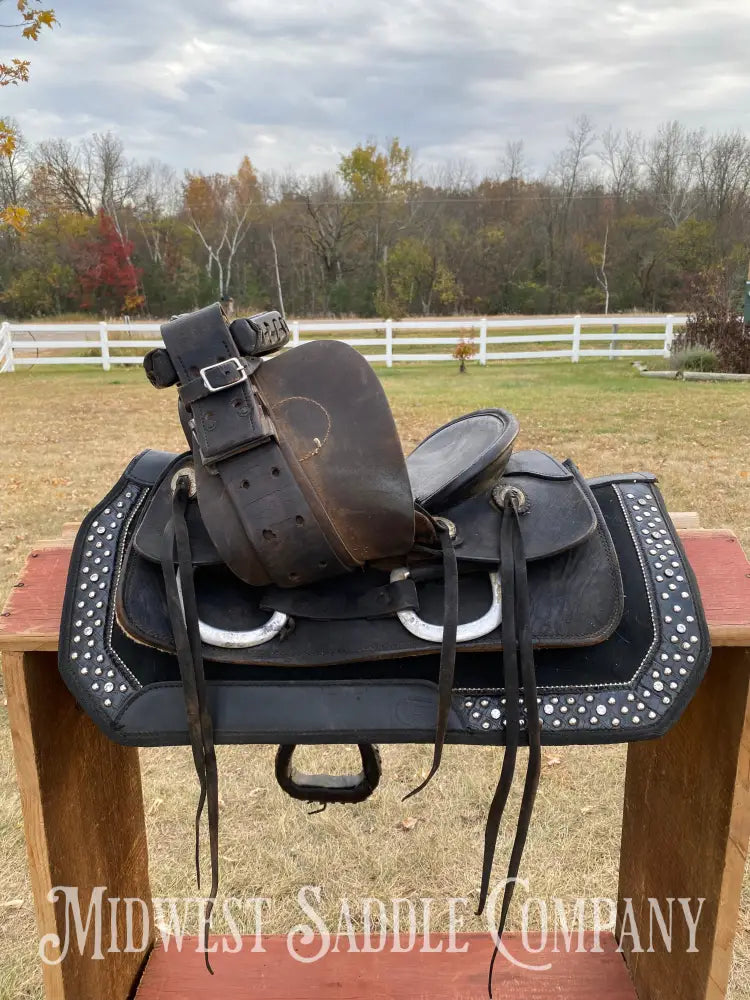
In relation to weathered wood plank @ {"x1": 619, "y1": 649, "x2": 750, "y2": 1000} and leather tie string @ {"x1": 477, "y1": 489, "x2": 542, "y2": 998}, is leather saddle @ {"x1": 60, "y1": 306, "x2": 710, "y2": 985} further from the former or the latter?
weathered wood plank @ {"x1": 619, "y1": 649, "x2": 750, "y2": 1000}

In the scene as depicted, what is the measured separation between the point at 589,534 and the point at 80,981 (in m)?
1.26

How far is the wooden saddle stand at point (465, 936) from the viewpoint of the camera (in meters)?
1.14

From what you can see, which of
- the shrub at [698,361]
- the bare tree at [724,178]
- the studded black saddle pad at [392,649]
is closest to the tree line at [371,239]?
the bare tree at [724,178]

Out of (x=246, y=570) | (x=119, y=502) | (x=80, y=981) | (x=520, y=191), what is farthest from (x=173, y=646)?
(x=520, y=191)

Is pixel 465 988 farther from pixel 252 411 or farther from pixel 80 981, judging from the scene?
pixel 252 411

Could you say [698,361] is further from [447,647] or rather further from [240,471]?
[240,471]

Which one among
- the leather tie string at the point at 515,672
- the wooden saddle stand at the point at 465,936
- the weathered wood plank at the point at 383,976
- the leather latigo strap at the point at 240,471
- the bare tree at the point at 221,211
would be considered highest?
the bare tree at the point at 221,211

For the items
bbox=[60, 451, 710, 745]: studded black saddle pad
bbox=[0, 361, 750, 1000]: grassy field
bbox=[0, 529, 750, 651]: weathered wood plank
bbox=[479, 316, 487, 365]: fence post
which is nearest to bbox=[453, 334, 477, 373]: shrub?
bbox=[479, 316, 487, 365]: fence post

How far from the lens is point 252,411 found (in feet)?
3.02

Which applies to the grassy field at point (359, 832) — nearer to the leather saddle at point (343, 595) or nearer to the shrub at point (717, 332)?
the leather saddle at point (343, 595)

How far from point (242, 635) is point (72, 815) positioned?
593 mm

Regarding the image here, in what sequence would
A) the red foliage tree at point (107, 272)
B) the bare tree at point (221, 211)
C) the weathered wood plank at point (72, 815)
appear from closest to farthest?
the weathered wood plank at point (72, 815), the red foliage tree at point (107, 272), the bare tree at point (221, 211)

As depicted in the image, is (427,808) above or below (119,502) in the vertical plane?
below

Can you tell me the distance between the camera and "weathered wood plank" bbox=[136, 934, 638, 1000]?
1.55 metres
